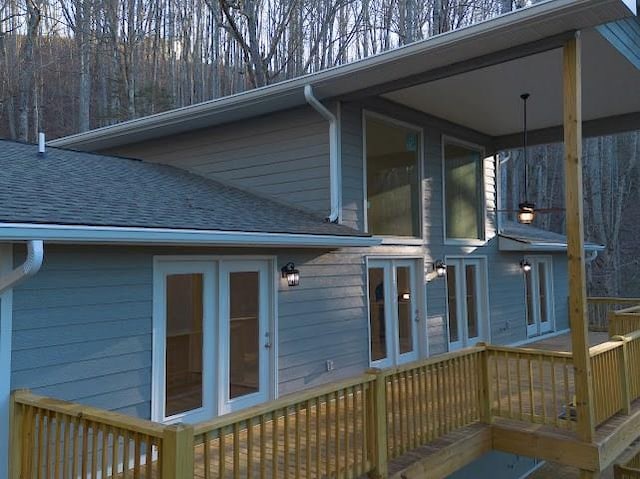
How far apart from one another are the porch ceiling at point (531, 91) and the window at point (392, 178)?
458 millimetres

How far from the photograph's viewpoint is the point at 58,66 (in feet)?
65.3

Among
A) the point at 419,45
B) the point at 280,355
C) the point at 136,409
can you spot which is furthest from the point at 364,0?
the point at 136,409

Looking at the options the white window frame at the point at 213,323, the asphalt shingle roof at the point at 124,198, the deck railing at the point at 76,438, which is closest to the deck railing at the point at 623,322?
the asphalt shingle roof at the point at 124,198

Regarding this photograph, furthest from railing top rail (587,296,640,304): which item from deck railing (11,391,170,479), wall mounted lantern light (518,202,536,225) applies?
deck railing (11,391,170,479)

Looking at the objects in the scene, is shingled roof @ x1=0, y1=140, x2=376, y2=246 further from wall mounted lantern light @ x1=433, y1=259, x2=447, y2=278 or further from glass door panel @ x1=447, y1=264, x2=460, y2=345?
glass door panel @ x1=447, y1=264, x2=460, y2=345

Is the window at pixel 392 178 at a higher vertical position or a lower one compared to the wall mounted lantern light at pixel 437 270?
higher

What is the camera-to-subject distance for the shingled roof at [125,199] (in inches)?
159

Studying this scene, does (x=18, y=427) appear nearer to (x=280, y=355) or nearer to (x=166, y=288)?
(x=166, y=288)

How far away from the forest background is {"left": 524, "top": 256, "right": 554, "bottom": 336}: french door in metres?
5.12

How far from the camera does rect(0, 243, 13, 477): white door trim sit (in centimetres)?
372

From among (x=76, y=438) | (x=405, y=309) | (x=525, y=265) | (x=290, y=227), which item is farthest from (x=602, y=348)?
(x=525, y=265)

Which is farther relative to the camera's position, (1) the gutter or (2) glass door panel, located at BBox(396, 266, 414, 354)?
(2) glass door panel, located at BBox(396, 266, 414, 354)

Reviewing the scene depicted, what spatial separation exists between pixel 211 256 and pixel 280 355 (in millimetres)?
1437

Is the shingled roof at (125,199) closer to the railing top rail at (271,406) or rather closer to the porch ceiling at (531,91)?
the railing top rail at (271,406)
